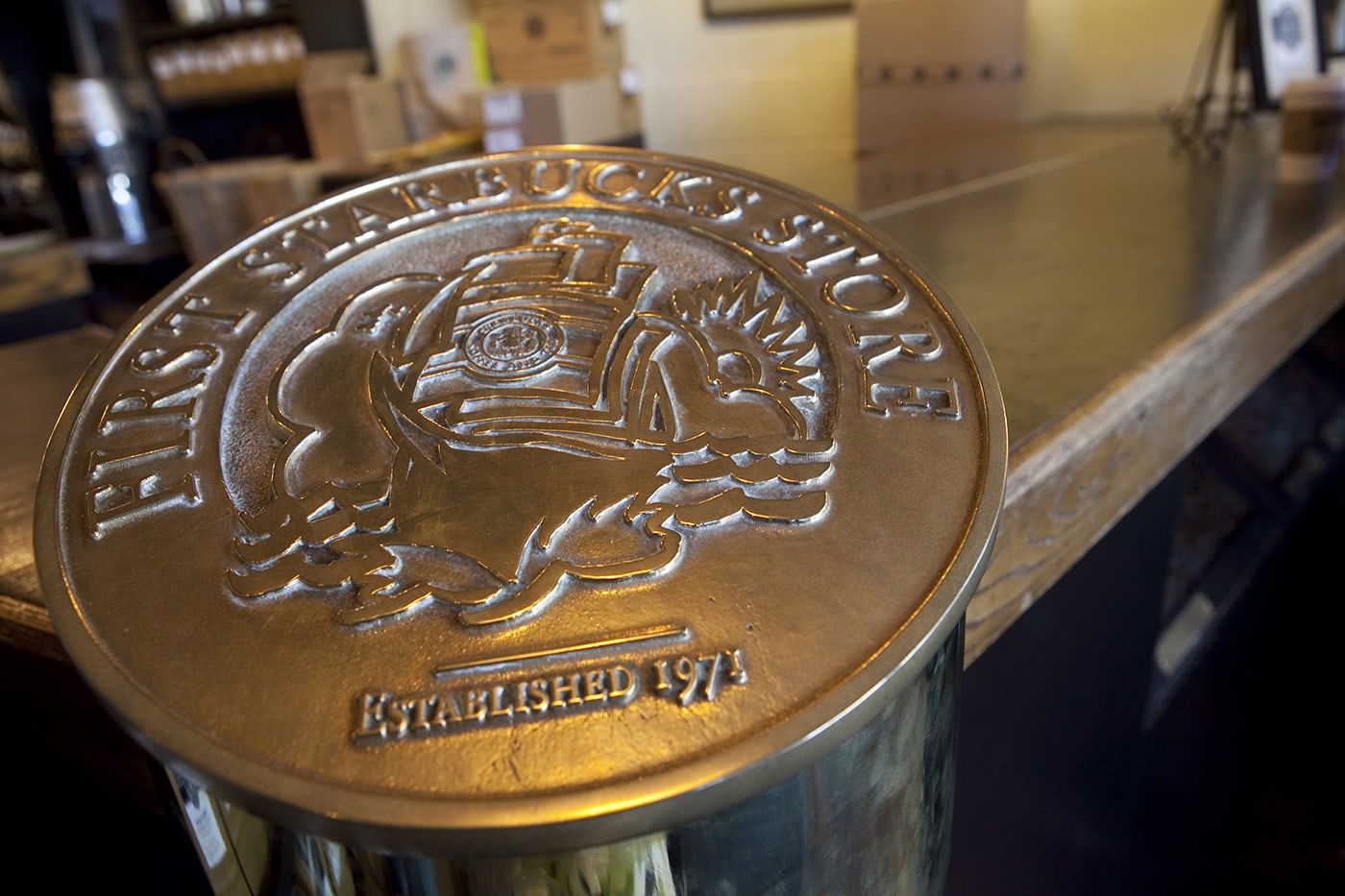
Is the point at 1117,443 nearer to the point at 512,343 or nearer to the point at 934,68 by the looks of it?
the point at 512,343

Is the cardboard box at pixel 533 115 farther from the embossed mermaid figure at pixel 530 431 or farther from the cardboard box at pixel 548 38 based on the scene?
the embossed mermaid figure at pixel 530 431

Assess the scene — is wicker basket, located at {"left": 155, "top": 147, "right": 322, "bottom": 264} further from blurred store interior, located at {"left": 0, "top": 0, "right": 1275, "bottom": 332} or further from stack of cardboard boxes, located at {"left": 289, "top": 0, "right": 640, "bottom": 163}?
stack of cardboard boxes, located at {"left": 289, "top": 0, "right": 640, "bottom": 163}

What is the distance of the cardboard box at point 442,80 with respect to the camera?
350 cm

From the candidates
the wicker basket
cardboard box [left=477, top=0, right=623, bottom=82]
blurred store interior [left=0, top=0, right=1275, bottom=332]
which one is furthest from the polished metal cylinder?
cardboard box [left=477, top=0, right=623, bottom=82]

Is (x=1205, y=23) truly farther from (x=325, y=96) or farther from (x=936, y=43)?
(x=325, y=96)

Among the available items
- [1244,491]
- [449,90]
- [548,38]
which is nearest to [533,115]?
[449,90]

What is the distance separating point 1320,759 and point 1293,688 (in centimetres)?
19

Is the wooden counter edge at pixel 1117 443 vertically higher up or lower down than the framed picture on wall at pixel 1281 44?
lower down

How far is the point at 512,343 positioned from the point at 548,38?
11.7 feet

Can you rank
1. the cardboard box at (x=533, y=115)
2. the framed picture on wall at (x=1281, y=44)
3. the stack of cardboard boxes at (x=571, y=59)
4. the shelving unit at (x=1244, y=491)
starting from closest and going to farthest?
1. the shelving unit at (x=1244, y=491)
2. the framed picture on wall at (x=1281, y=44)
3. the cardboard box at (x=533, y=115)
4. the stack of cardboard boxes at (x=571, y=59)

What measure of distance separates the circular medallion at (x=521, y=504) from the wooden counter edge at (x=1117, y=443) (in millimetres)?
207

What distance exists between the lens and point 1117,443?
888 mm

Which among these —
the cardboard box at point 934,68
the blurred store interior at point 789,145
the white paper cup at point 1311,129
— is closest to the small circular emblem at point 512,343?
the blurred store interior at point 789,145

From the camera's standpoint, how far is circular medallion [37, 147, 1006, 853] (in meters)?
0.41
